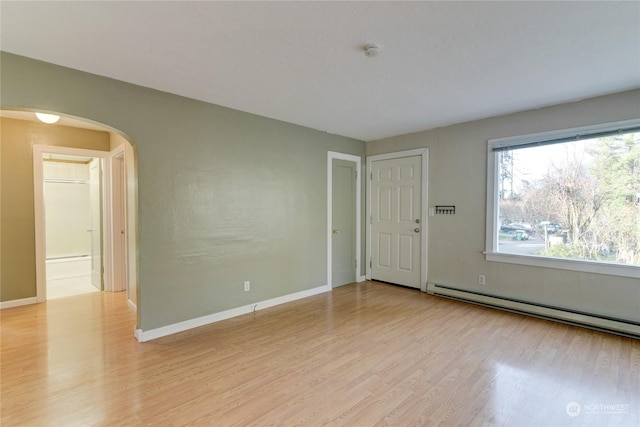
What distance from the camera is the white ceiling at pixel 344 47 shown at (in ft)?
5.81

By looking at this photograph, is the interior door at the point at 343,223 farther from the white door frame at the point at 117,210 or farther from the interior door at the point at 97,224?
the interior door at the point at 97,224

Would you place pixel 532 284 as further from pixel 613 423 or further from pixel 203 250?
pixel 203 250

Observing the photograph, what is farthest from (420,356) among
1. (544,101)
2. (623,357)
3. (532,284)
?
(544,101)

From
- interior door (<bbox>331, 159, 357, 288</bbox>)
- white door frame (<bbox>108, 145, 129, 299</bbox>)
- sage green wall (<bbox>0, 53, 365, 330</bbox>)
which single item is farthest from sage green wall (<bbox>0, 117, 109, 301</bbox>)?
interior door (<bbox>331, 159, 357, 288</bbox>)

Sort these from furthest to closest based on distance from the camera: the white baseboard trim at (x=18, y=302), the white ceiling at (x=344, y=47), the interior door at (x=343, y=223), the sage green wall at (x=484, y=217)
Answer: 1. the interior door at (x=343, y=223)
2. the white baseboard trim at (x=18, y=302)
3. the sage green wall at (x=484, y=217)
4. the white ceiling at (x=344, y=47)

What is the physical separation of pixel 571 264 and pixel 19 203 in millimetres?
6880

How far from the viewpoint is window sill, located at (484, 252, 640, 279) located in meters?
2.98

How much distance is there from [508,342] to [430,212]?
2047 millimetres

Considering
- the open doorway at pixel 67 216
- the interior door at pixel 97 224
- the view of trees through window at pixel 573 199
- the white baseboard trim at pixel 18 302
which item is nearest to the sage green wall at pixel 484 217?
the view of trees through window at pixel 573 199

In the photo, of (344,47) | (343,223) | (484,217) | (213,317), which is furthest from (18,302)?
(484,217)

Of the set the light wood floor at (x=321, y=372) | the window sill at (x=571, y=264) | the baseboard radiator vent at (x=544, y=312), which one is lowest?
the light wood floor at (x=321, y=372)

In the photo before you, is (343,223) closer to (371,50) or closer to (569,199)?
(569,199)

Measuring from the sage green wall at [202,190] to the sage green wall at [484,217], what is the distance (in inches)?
70.6

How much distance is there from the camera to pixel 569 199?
11.0 ft
